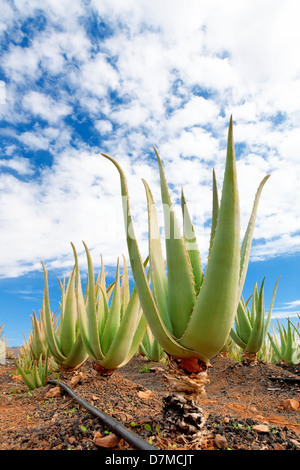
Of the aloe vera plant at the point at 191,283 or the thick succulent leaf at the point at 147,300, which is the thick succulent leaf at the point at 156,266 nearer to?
the aloe vera plant at the point at 191,283

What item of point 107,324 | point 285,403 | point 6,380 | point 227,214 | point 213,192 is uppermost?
point 213,192

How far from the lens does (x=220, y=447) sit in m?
1.49

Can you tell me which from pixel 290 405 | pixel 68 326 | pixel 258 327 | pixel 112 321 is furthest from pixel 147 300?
pixel 258 327

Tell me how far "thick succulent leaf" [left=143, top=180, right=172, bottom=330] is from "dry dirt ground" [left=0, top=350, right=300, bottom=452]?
36 cm

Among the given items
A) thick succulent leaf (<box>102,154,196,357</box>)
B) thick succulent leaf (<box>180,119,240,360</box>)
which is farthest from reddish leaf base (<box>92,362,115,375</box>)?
thick succulent leaf (<box>180,119,240,360</box>)

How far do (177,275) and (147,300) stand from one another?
0.65 feet

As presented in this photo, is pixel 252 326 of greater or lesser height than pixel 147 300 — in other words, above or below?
below

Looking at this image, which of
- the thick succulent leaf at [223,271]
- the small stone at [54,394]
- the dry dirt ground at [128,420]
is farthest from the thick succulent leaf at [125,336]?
the thick succulent leaf at [223,271]

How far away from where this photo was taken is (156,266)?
161 cm

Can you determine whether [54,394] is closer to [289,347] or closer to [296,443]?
[296,443]

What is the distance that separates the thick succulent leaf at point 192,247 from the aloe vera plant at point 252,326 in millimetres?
3052
